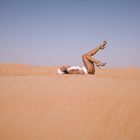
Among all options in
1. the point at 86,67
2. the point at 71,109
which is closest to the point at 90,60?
the point at 86,67

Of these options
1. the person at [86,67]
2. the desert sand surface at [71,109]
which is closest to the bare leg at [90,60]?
the person at [86,67]

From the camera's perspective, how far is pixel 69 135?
686 centimetres

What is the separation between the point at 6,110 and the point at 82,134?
2526 mm

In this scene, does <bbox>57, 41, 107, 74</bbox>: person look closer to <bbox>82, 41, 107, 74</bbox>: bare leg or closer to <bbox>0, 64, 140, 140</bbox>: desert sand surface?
<bbox>82, 41, 107, 74</bbox>: bare leg

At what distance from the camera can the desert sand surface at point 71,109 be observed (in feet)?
22.7

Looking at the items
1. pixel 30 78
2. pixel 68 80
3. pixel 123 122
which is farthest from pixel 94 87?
pixel 30 78

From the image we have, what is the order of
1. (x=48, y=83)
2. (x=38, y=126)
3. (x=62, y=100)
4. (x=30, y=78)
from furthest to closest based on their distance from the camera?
(x=30, y=78)
(x=48, y=83)
(x=62, y=100)
(x=38, y=126)

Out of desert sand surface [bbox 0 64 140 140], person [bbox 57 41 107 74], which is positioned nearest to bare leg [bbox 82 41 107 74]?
person [bbox 57 41 107 74]

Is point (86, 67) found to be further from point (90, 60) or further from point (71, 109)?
point (71, 109)

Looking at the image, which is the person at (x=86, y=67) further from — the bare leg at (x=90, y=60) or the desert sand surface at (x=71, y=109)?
the desert sand surface at (x=71, y=109)

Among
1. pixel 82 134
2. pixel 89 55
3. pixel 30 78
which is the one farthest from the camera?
pixel 89 55

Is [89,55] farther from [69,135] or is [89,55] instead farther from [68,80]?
[69,135]

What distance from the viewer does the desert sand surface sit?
22.7ft

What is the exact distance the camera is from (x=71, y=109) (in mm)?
7652
